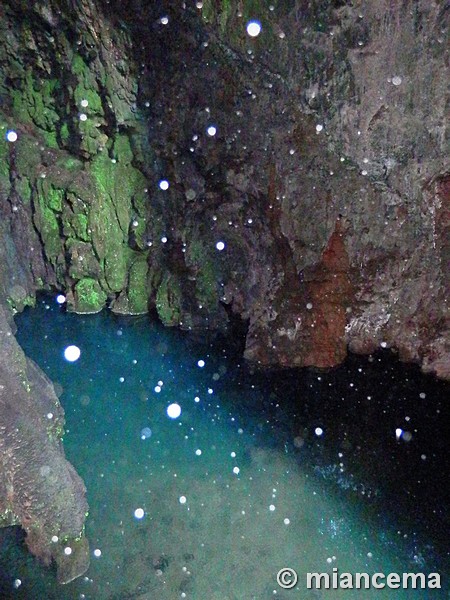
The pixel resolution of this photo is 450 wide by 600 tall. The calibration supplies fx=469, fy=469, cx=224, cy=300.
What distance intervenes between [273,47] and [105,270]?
512 cm

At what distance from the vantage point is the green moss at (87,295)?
9180mm

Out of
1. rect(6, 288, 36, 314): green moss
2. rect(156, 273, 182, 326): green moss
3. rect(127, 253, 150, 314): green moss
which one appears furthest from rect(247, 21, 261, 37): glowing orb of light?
rect(6, 288, 36, 314): green moss

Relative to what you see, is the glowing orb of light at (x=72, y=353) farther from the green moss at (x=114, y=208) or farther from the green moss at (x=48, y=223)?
the green moss at (x=48, y=223)

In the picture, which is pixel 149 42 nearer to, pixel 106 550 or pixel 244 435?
pixel 244 435

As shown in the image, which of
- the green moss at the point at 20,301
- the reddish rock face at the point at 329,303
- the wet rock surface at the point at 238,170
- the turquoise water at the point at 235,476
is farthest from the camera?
the green moss at the point at 20,301

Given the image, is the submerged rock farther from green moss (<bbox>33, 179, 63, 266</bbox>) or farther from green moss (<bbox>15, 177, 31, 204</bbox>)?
green moss (<bbox>15, 177, 31, 204</bbox>)

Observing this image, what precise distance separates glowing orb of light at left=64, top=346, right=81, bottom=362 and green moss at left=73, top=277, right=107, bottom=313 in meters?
1.78

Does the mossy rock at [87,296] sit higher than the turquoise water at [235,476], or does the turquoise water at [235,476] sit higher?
→ the turquoise water at [235,476]

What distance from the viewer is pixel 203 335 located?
8383 millimetres

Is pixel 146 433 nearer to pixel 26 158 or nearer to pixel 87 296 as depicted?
pixel 87 296

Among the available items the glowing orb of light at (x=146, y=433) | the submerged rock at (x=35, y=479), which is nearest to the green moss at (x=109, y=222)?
the glowing orb of light at (x=146, y=433)

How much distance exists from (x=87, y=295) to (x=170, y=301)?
174 cm

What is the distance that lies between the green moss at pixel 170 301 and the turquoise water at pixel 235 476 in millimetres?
1299

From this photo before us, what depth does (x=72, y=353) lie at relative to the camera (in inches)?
290
